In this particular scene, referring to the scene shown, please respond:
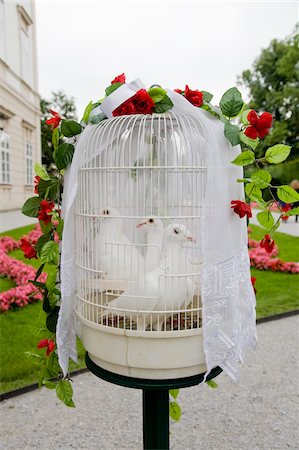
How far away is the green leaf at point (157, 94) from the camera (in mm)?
1399

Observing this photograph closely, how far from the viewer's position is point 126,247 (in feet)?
4.85

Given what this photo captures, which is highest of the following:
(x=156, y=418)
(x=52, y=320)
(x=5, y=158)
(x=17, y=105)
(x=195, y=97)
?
(x=17, y=105)

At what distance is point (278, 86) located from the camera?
21.1 meters

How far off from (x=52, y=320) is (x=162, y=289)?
1.75 feet

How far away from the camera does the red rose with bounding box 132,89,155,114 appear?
138 centimetres

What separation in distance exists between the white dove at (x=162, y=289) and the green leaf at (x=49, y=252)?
0.96ft

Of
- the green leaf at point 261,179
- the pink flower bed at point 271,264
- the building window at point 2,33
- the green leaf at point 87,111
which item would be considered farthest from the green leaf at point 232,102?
the building window at point 2,33

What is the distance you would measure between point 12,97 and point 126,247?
39.0 ft

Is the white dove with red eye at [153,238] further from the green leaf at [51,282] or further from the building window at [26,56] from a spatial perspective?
the building window at [26,56]

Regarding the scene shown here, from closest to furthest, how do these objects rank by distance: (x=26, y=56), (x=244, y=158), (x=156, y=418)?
1. (x=244, y=158)
2. (x=156, y=418)
3. (x=26, y=56)

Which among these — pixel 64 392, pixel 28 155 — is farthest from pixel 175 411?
pixel 28 155

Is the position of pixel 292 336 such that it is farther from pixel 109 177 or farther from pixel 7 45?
pixel 7 45

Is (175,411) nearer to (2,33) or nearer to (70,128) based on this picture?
(70,128)

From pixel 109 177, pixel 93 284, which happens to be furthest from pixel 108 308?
pixel 109 177
